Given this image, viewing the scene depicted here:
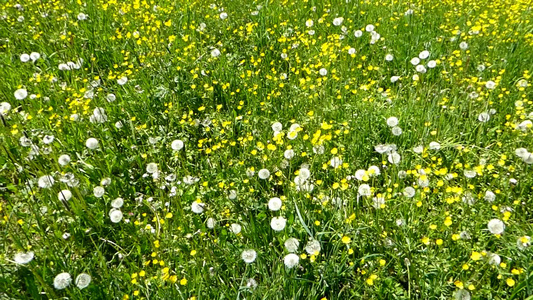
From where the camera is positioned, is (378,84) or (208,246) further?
(378,84)

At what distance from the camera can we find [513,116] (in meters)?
2.56

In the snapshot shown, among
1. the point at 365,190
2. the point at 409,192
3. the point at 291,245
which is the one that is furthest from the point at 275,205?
the point at 409,192

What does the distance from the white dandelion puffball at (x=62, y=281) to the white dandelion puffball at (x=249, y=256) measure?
0.81 m

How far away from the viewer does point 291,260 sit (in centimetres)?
169

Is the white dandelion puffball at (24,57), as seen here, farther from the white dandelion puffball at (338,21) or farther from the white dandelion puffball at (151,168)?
the white dandelion puffball at (338,21)

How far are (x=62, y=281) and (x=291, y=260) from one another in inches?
41.8

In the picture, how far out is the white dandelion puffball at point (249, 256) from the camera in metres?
1.75

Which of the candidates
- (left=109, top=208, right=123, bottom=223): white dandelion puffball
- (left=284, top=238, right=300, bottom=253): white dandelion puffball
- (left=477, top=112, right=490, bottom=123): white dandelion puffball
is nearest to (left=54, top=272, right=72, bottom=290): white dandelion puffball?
(left=109, top=208, right=123, bottom=223): white dandelion puffball

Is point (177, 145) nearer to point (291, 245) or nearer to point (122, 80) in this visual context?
point (122, 80)

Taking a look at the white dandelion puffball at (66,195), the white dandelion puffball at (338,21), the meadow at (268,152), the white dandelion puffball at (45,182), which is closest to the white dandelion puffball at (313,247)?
the meadow at (268,152)

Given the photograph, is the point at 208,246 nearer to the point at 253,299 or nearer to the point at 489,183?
the point at 253,299

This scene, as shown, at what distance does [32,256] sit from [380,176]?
1.90m

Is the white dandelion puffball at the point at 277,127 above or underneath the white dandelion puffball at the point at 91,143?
underneath

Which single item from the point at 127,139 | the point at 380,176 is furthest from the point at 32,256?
the point at 380,176
